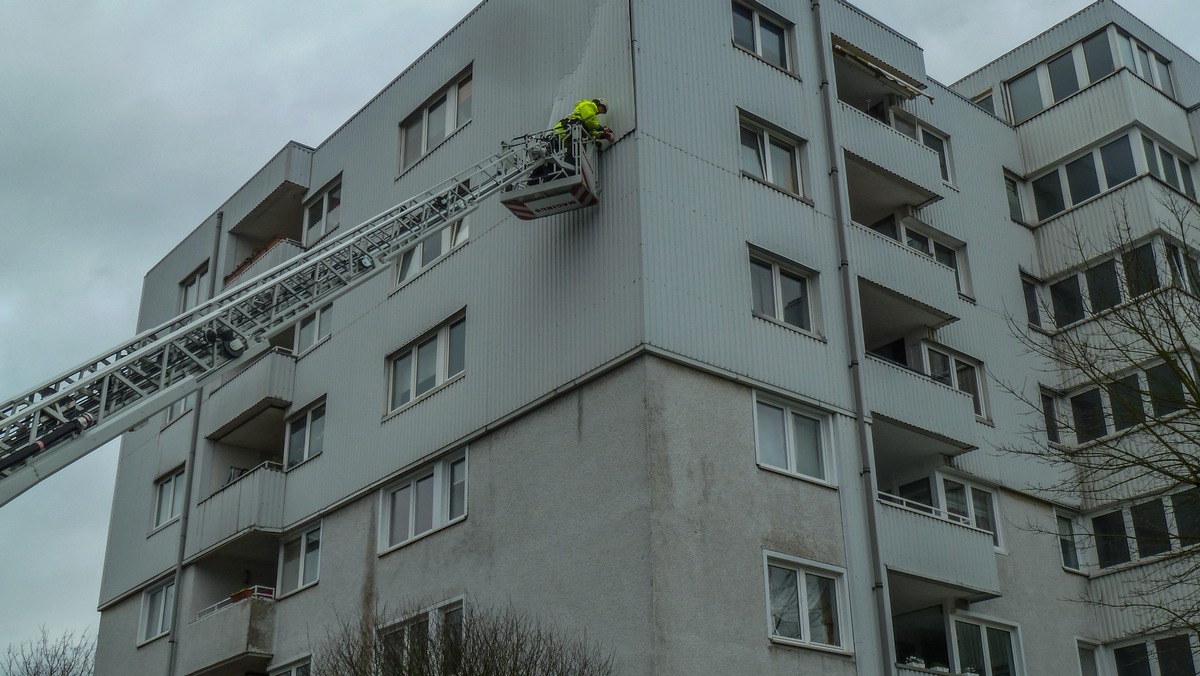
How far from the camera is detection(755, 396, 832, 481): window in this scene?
22.8m

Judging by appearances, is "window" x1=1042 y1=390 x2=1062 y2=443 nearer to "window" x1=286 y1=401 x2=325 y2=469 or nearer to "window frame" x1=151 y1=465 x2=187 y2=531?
"window" x1=286 y1=401 x2=325 y2=469

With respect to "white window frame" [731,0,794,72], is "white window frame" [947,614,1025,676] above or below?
below

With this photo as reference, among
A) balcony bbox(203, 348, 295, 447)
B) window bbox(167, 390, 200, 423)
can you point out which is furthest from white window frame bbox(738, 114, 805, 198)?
window bbox(167, 390, 200, 423)

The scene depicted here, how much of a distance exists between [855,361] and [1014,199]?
11885mm

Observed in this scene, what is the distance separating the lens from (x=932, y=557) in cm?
2420

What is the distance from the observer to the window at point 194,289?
39.1 m

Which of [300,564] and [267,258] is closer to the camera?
[300,564]

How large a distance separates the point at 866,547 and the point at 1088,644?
28.4 feet

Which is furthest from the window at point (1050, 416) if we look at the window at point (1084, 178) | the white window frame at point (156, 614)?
the white window frame at point (156, 614)

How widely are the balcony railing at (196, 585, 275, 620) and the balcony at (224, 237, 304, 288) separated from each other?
7.99 meters

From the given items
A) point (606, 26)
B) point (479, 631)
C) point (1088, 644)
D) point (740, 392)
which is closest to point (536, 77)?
point (606, 26)

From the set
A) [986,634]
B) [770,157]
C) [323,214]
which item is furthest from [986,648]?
[323,214]

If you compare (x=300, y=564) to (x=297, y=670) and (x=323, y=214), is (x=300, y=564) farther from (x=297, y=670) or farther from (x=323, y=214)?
(x=323, y=214)

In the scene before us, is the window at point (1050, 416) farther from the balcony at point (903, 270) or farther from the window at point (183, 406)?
the window at point (183, 406)
